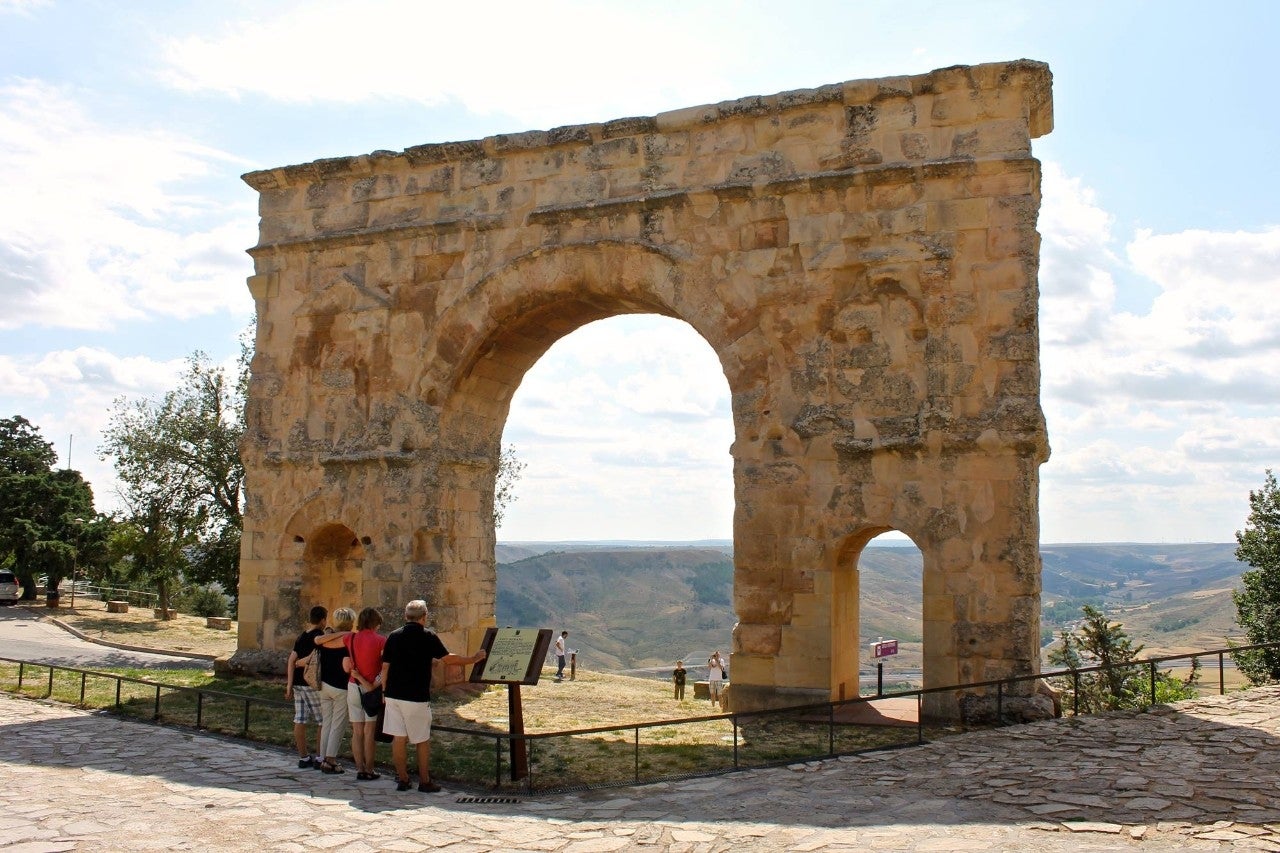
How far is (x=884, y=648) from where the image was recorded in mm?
A: 12000

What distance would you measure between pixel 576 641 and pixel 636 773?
81.5 meters

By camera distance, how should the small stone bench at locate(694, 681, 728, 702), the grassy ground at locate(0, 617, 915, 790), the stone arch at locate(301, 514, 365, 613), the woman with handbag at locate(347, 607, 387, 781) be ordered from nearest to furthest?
the woman with handbag at locate(347, 607, 387, 781)
the grassy ground at locate(0, 617, 915, 790)
the stone arch at locate(301, 514, 365, 613)
the small stone bench at locate(694, 681, 728, 702)

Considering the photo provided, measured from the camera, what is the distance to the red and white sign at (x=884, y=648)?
1167 centimetres

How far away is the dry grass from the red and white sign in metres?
13.5

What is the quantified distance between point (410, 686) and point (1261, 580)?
23455mm

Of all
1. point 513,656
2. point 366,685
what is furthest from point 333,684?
point 513,656

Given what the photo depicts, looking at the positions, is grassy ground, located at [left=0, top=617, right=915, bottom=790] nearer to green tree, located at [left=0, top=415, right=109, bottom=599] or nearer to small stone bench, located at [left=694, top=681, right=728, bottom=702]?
small stone bench, located at [left=694, top=681, right=728, bottom=702]

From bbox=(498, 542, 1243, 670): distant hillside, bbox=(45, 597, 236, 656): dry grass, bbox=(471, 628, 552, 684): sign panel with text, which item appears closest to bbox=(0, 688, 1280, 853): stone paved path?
bbox=(471, 628, 552, 684): sign panel with text

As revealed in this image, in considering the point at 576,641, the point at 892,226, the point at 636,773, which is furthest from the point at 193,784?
the point at 576,641

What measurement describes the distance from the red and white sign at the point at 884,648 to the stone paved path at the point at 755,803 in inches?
103

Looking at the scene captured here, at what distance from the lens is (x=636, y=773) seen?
7934 millimetres

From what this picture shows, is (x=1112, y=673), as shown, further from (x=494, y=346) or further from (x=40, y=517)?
(x=40, y=517)

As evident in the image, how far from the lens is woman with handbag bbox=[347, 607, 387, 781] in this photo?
7.95 metres

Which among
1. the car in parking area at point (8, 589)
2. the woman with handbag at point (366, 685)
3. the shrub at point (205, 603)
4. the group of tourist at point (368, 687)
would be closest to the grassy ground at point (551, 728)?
the group of tourist at point (368, 687)
